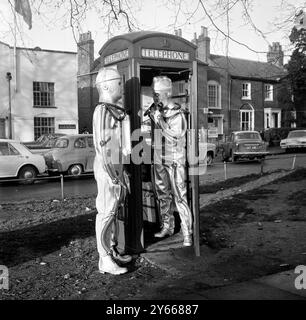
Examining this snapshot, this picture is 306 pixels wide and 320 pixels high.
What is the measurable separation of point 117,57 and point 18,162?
10113 mm

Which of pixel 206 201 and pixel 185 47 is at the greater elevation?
pixel 185 47

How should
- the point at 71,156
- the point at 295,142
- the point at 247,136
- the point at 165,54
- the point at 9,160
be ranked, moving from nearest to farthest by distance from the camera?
the point at 165,54 < the point at 9,160 < the point at 71,156 < the point at 247,136 < the point at 295,142

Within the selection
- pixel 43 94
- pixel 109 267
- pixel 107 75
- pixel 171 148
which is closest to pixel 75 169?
pixel 171 148

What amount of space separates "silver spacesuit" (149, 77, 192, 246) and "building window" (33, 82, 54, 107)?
2556cm

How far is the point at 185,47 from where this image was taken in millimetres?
6102

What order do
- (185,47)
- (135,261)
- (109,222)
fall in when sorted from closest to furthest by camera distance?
(109,222) → (135,261) → (185,47)

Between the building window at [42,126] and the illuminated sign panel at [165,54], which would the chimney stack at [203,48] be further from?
the illuminated sign panel at [165,54]

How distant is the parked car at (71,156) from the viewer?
16531 mm

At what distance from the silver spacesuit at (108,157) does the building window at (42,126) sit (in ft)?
85.2

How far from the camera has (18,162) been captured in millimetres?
15266

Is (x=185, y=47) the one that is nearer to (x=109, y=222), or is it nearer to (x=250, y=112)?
(x=109, y=222)

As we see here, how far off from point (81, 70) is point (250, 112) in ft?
53.7

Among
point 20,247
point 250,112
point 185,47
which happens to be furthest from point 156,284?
point 250,112

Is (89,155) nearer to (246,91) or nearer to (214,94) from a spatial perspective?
(214,94)
